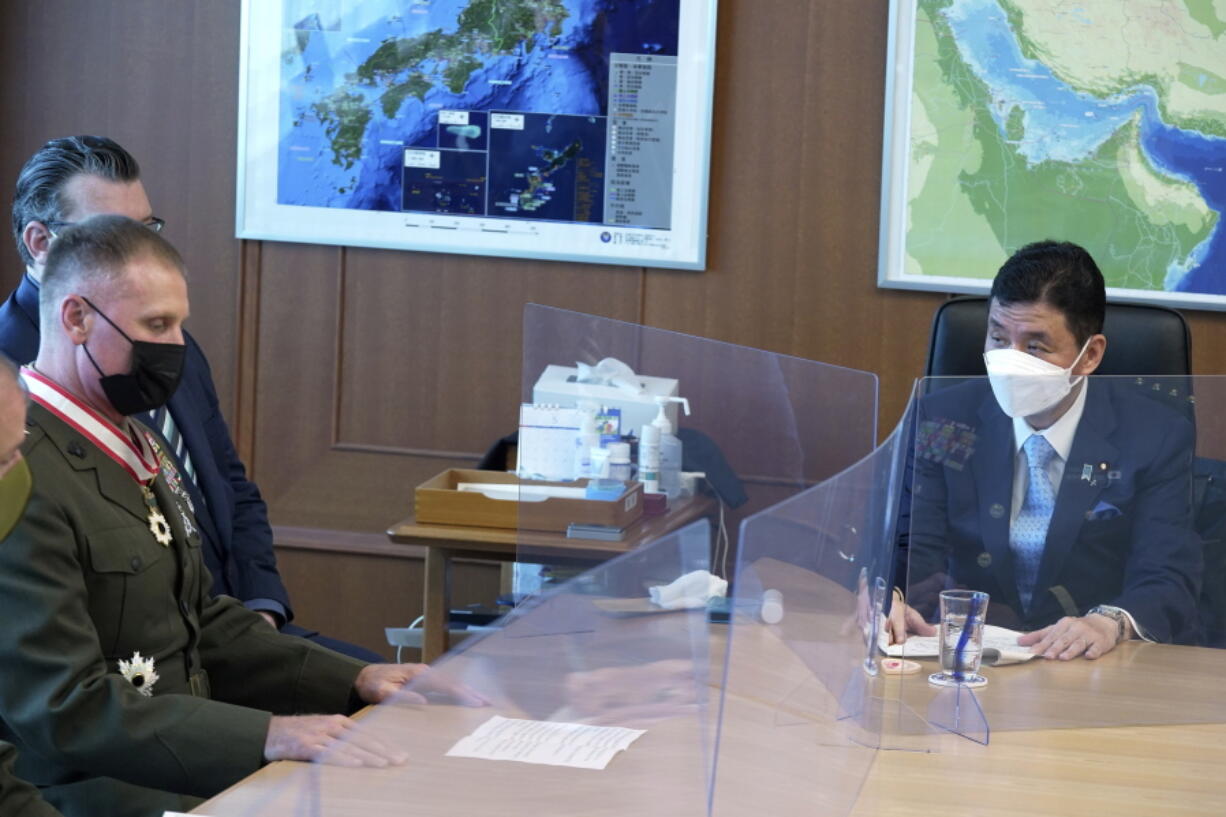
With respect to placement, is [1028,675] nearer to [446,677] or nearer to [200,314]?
[446,677]

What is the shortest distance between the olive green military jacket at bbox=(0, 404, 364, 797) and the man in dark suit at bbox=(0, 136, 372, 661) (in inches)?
27.9

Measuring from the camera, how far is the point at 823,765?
1.65m

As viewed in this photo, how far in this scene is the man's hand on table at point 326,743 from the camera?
1665 millimetres

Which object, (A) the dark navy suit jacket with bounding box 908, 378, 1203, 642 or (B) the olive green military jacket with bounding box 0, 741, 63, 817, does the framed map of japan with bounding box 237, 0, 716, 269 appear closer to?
(A) the dark navy suit jacket with bounding box 908, 378, 1203, 642

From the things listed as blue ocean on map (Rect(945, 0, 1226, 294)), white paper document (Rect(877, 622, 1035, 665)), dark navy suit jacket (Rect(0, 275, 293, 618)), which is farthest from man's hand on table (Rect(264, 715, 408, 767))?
blue ocean on map (Rect(945, 0, 1226, 294))

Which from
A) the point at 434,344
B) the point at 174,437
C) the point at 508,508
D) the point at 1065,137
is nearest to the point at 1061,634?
the point at 508,508

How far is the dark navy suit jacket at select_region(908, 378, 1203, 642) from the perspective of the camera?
2.06 m

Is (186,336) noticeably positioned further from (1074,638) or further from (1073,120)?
(1073,120)

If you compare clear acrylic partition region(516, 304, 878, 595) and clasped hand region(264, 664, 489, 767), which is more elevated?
clear acrylic partition region(516, 304, 878, 595)

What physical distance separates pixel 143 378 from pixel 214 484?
883 millimetres

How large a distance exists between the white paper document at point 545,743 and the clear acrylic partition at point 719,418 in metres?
0.36

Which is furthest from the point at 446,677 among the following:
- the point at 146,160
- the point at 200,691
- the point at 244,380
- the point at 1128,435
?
the point at 146,160

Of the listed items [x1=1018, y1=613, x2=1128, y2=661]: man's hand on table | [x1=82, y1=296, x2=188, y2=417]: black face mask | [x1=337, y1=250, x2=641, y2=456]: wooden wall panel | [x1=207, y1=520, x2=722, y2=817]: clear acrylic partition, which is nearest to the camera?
[x1=207, y1=520, x2=722, y2=817]: clear acrylic partition

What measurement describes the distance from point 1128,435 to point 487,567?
234 centimetres
